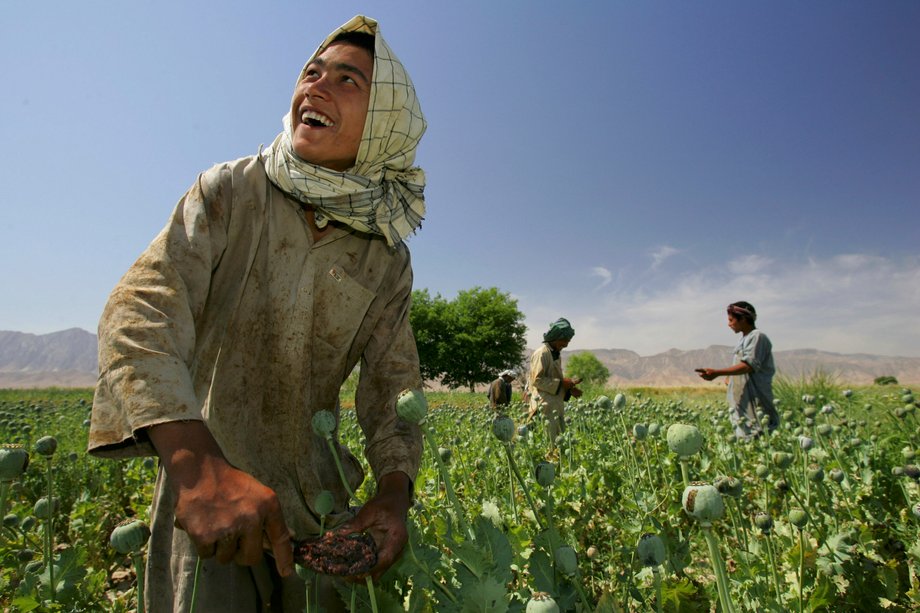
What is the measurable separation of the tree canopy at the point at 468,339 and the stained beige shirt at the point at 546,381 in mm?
42956

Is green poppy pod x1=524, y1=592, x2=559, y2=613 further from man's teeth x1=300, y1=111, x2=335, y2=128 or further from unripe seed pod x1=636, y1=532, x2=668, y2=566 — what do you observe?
man's teeth x1=300, y1=111, x2=335, y2=128

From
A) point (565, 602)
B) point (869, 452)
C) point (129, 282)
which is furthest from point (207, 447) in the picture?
point (869, 452)

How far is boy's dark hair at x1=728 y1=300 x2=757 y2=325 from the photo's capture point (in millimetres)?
6000

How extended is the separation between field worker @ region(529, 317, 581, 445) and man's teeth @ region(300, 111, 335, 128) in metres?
5.32

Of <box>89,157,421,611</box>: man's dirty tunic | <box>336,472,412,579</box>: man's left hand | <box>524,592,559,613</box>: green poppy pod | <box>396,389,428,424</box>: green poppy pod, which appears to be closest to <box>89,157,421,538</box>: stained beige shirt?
<box>89,157,421,611</box>: man's dirty tunic

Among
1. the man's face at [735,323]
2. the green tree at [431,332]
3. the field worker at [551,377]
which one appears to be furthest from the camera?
the green tree at [431,332]

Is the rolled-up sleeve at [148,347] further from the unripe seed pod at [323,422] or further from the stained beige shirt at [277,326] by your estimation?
the unripe seed pod at [323,422]

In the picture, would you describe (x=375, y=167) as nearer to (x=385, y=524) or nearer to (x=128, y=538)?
(x=385, y=524)

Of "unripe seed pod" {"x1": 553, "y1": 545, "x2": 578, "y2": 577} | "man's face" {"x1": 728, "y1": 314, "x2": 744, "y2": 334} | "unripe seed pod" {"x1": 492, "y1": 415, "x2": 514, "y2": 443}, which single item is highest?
"man's face" {"x1": 728, "y1": 314, "x2": 744, "y2": 334}

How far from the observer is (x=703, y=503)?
102 cm

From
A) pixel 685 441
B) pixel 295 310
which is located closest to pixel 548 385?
pixel 295 310

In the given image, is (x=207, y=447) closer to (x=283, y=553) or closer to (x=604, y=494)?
(x=283, y=553)

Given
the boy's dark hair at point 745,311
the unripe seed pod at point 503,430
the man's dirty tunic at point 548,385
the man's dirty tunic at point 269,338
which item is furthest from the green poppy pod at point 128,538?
the boy's dark hair at point 745,311

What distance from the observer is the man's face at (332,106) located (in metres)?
1.65
